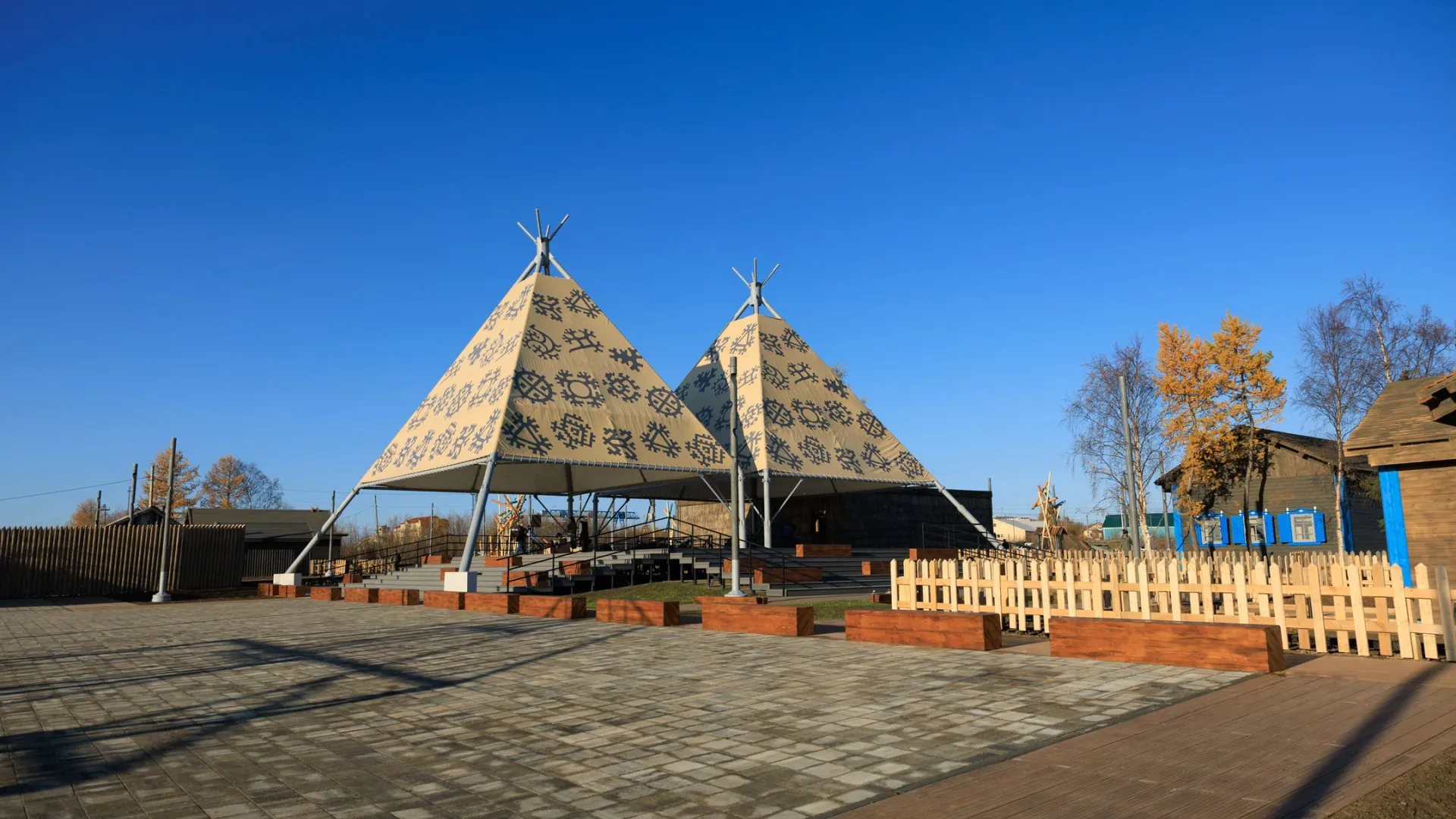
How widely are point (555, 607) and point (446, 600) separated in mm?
5153

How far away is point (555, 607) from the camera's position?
1839 centimetres

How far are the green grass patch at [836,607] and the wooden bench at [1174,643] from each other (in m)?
6.34

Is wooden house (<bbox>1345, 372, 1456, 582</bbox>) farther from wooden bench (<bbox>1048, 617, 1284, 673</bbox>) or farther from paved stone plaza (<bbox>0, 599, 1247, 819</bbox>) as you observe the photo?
paved stone plaza (<bbox>0, 599, 1247, 819</bbox>)

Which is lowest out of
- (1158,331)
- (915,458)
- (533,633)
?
(533,633)

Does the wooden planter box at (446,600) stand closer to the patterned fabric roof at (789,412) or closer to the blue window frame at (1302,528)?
the patterned fabric roof at (789,412)

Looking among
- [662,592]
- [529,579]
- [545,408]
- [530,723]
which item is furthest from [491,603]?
[530,723]

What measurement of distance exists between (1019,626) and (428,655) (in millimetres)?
8977

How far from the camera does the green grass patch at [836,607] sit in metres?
17.1

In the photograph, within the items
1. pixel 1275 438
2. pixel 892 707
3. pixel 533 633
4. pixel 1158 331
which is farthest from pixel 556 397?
pixel 1275 438

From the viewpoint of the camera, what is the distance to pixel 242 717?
7906 mm

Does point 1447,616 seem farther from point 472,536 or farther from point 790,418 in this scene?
point 790,418

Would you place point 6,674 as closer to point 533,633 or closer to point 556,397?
point 533,633

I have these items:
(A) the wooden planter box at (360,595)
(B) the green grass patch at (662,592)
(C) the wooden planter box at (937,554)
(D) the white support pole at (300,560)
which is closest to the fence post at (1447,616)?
(B) the green grass patch at (662,592)

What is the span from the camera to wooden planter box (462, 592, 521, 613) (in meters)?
19.5
